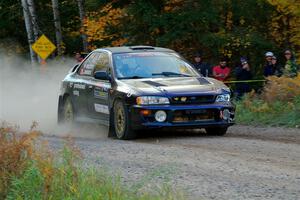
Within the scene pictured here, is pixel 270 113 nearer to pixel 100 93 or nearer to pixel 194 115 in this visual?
pixel 194 115

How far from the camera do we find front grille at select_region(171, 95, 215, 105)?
45.3 ft

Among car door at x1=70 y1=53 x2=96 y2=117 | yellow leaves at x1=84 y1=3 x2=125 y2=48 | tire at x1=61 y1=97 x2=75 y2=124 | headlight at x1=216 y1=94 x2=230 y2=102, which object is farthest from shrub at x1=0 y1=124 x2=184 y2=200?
yellow leaves at x1=84 y1=3 x2=125 y2=48

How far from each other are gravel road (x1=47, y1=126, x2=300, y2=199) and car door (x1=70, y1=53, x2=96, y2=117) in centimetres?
105

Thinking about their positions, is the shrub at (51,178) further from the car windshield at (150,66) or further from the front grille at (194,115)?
the car windshield at (150,66)

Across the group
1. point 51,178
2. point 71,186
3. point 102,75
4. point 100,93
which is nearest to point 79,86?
point 100,93

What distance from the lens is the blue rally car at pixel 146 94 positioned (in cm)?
1377

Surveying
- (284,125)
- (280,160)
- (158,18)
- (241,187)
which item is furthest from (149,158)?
(158,18)

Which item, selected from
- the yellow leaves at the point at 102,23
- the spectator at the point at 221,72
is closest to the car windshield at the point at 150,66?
the spectator at the point at 221,72

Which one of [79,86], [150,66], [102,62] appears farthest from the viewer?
[79,86]

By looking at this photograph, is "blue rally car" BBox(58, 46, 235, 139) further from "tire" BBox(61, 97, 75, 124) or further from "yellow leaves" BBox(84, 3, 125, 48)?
"yellow leaves" BBox(84, 3, 125, 48)

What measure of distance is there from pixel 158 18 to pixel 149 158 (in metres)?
17.6

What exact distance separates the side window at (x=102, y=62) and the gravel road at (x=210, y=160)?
1.30 metres

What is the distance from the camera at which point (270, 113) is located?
683 inches

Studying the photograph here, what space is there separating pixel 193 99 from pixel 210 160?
3.25 metres
